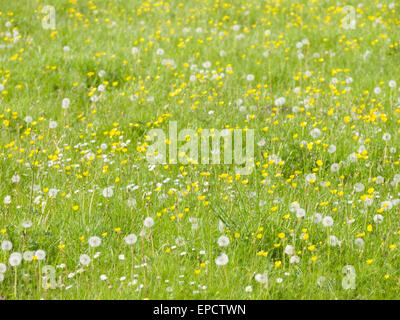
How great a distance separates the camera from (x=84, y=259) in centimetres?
352

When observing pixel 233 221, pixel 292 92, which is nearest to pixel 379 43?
pixel 292 92

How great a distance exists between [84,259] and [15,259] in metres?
0.46

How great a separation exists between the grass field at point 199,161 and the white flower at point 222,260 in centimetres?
1

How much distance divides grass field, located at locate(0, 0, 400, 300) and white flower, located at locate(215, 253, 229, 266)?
0.01 meters

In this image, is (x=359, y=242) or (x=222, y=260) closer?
(x=222, y=260)

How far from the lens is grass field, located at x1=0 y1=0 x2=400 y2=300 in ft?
11.4

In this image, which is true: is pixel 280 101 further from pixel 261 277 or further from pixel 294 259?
pixel 261 277

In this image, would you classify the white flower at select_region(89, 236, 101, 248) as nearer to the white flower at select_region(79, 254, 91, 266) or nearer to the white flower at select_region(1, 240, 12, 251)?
the white flower at select_region(79, 254, 91, 266)

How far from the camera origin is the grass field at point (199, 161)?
137 inches

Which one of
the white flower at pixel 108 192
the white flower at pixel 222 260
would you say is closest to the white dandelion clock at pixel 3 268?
the white flower at pixel 108 192

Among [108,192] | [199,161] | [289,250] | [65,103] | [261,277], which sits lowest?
[261,277]

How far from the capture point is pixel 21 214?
13.7 feet

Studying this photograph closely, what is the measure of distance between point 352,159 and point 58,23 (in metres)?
6.26

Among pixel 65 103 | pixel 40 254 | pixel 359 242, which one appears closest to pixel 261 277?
pixel 359 242
